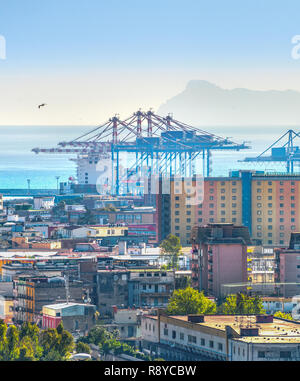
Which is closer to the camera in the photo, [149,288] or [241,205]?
[149,288]

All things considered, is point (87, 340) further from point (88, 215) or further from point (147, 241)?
point (88, 215)

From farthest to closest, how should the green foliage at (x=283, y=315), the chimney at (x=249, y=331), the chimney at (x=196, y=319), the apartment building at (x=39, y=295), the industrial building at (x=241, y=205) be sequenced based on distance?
the industrial building at (x=241, y=205), the apartment building at (x=39, y=295), the green foliage at (x=283, y=315), the chimney at (x=196, y=319), the chimney at (x=249, y=331)

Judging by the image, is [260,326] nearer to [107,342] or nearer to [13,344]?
[107,342]

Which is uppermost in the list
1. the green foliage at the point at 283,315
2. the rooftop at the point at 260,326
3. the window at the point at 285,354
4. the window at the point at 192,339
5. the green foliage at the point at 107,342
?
the rooftop at the point at 260,326

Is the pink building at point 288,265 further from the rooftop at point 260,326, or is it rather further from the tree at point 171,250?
the rooftop at point 260,326

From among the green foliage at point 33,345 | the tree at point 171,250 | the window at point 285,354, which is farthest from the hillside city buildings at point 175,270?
the green foliage at point 33,345

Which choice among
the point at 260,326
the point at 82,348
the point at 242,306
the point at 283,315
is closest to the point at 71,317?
the point at 242,306

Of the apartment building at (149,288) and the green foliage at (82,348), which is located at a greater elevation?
the apartment building at (149,288)

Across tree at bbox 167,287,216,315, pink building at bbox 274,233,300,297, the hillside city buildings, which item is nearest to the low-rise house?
the hillside city buildings
